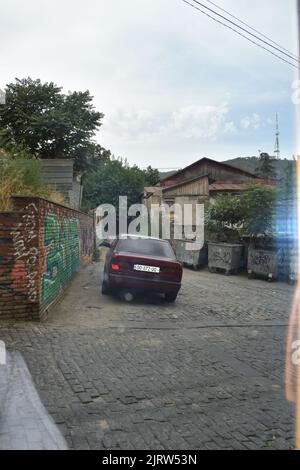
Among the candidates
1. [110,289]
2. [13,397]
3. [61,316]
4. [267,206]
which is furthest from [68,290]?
[267,206]

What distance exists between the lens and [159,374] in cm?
498

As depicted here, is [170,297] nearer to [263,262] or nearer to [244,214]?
[263,262]

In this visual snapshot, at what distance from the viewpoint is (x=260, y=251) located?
14742 mm

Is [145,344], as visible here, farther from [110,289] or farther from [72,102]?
[72,102]

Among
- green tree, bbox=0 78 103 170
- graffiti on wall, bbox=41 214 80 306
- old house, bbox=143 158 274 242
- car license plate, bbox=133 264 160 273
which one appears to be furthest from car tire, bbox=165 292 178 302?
old house, bbox=143 158 274 242

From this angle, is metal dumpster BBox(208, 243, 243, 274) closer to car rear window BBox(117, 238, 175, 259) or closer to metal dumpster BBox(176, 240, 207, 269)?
metal dumpster BBox(176, 240, 207, 269)

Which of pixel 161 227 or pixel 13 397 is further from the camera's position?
pixel 161 227

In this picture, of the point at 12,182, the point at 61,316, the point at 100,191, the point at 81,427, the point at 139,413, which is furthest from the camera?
the point at 100,191

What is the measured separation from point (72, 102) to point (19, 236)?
20.8 metres

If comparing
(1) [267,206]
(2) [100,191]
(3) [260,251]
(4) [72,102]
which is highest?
(4) [72,102]

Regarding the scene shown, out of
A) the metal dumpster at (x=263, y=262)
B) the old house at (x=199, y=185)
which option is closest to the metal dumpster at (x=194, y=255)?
the metal dumpster at (x=263, y=262)

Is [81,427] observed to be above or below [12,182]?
below

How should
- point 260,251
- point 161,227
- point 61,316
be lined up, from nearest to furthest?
point 61,316 → point 260,251 → point 161,227

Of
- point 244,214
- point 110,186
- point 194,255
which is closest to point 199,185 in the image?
point 110,186
